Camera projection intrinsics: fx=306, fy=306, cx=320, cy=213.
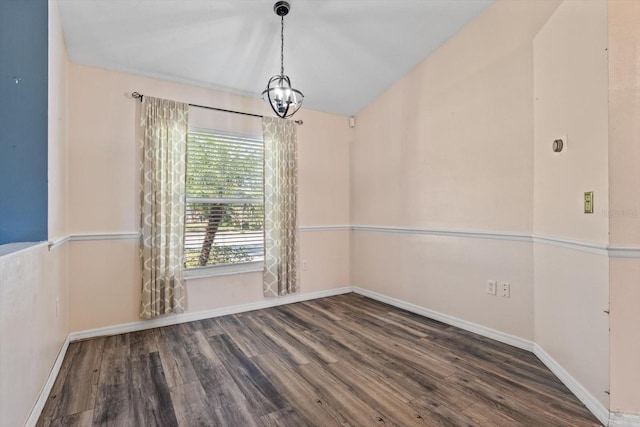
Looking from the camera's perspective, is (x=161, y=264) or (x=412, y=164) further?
(x=412, y=164)

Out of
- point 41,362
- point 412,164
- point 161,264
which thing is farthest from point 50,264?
point 412,164

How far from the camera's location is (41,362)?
171 centimetres

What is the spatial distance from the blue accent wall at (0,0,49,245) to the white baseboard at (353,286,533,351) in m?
3.14

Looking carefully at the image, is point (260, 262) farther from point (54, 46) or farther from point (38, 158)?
point (54, 46)

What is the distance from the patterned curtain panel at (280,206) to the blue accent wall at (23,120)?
2.01 m

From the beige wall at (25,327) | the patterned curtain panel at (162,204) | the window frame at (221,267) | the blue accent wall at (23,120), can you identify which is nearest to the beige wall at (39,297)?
the beige wall at (25,327)

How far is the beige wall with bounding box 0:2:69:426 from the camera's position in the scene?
1.23 metres

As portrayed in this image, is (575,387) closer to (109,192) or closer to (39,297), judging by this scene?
(39,297)

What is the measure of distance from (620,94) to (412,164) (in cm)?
184

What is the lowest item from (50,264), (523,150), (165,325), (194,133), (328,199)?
(165,325)

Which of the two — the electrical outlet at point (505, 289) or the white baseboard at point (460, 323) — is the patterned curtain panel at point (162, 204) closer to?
the white baseboard at point (460, 323)

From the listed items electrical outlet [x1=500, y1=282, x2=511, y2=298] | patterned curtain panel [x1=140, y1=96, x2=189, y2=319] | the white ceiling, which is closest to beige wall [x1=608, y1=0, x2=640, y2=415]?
electrical outlet [x1=500, y1=282, x2=511, y2=298]

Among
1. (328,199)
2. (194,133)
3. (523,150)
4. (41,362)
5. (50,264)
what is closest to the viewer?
(41,362)

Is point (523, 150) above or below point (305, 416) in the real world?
above
